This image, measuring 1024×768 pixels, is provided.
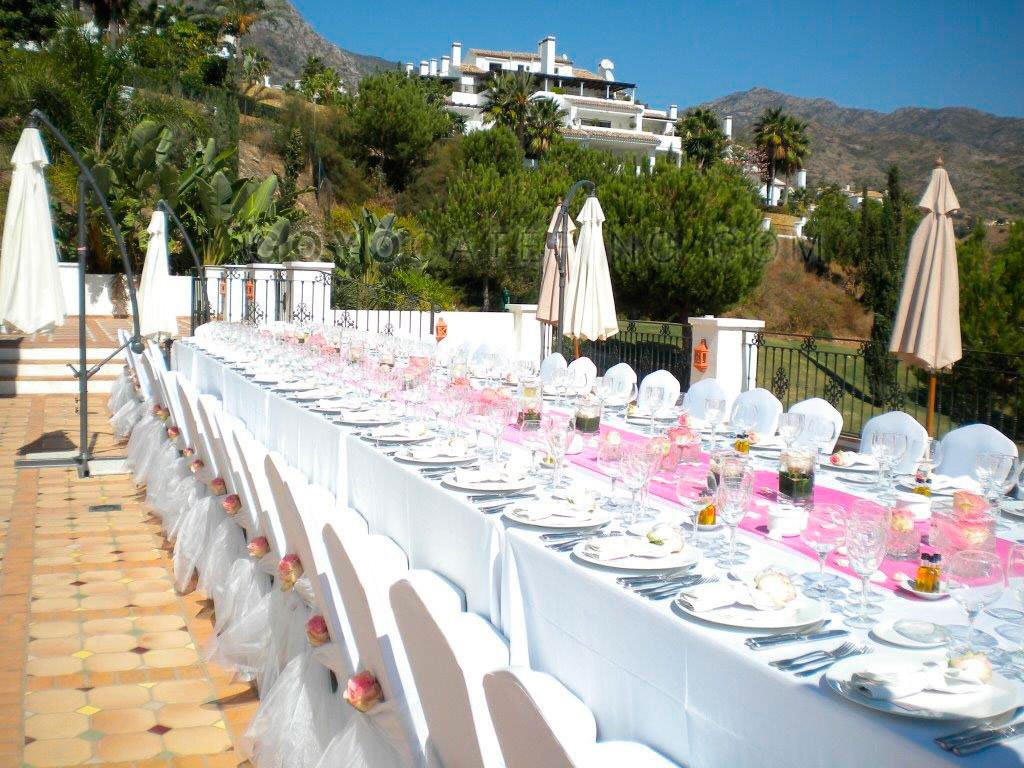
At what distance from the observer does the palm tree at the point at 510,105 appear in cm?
3612

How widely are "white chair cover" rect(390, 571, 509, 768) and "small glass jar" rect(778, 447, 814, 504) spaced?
1.48 m

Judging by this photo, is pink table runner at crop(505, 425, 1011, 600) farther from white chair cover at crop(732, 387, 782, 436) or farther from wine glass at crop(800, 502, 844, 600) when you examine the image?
white chair cover at crop(732, 387, 782, 436)

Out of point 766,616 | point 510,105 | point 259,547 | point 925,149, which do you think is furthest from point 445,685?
point 925,149

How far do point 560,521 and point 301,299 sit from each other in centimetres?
1389

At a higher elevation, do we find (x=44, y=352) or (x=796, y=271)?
(x=796, y=271)

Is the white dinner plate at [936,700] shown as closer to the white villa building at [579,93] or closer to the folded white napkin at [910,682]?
the folded white napkin at [910,682]

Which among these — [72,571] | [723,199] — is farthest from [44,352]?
[723,199]

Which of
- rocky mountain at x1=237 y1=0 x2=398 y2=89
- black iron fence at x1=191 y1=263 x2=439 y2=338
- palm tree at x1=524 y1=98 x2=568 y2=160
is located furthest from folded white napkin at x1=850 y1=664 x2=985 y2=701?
rocky mountain at x1=237 y1=0 x2=398 y2=89

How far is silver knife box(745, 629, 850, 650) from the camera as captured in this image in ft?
6.42

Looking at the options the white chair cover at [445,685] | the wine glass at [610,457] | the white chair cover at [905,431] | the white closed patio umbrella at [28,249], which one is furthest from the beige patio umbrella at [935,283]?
the white closed patio umbrella at [28,249]

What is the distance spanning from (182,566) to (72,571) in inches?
33.6

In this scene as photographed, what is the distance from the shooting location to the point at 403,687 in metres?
2.45

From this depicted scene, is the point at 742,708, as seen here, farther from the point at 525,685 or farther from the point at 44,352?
the point at 44,352

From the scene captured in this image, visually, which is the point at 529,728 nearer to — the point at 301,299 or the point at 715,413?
the point at 715,413
